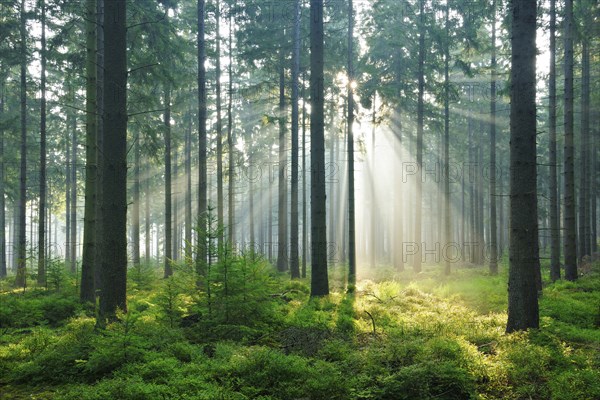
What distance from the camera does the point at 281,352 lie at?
6.80 m

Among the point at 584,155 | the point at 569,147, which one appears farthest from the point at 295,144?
the point at 584,155

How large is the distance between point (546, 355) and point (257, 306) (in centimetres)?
529

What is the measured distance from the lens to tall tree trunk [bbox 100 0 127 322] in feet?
28.3

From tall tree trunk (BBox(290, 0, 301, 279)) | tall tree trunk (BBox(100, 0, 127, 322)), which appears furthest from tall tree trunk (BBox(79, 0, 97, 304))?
tall tree trunk (BBox(290, 0, 301, 279))

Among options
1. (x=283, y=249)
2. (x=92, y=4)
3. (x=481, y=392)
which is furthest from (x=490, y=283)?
(x=92, y=4)

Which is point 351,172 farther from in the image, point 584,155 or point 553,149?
point 584,155

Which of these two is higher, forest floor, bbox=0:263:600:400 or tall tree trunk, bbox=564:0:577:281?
tall tree trunk, bbox=564:0:577:281

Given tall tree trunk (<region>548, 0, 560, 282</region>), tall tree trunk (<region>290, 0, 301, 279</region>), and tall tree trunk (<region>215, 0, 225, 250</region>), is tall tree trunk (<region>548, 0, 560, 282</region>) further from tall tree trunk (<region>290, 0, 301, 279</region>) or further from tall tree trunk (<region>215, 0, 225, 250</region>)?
tall tree trunk (<region>215, 0, 225, 250</region>)

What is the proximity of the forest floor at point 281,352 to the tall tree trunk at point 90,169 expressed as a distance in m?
1.11

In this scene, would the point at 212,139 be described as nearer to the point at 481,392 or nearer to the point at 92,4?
the point at 92,4

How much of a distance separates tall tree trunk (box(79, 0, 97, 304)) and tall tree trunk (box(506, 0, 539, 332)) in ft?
35.1

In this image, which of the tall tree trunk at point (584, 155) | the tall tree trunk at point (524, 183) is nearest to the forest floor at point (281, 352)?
the tall tree trunk at point (524, 183)

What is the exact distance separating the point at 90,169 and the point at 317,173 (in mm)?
6687

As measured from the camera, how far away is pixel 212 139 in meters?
28.7
